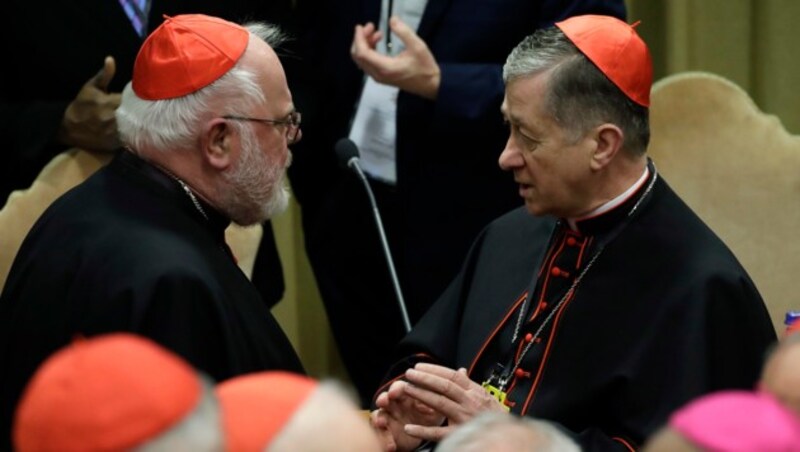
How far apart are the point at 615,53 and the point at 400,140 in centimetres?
132

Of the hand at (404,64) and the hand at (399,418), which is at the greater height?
the hand at (404,64)

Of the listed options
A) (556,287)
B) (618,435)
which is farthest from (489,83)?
(618,435)

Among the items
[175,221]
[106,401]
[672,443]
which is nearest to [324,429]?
[106,401]

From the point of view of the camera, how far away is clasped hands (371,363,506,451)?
3342mm

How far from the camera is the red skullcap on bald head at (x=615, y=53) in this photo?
3.60 metres

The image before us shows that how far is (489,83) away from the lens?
4668 mm

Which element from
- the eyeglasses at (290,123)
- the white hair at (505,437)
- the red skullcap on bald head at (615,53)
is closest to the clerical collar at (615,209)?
the red skullcap on bald head at (615,53)

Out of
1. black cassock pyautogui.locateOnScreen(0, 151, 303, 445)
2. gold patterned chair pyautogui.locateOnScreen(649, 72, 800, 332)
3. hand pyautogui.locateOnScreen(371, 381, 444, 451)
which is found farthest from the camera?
gold patterned chair pyautogui.locateOnScreen(649, 72, 800, 332)

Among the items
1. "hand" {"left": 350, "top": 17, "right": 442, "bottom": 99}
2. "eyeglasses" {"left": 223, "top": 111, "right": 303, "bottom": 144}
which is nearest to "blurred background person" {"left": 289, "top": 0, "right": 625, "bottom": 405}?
"hand" {"left": 350, "top": 17, "right": 442, "bottom": 99}

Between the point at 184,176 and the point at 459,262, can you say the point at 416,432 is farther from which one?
the point at 459,262

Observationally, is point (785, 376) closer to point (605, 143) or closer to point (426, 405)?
point (426, 405)

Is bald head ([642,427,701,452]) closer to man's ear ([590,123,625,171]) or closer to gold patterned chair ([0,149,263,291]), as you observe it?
man's ear ([590,123,625,171])

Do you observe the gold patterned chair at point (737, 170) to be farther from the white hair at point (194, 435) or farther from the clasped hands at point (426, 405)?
the white hair at point (194, 435)

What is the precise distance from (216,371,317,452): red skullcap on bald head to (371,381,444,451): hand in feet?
4.54
